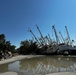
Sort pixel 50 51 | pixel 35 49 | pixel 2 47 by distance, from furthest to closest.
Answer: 1. pixel 35 49
2. pixel 50 51
3. pixel 2 47

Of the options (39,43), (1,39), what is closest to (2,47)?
(1,39)

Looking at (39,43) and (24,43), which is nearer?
(39,43)

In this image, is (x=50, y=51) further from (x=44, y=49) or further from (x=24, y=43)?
(x=24, y=43)

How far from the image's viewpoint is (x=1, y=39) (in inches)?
2854

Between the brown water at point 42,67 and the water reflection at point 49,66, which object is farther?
the water reflection at point 49,66

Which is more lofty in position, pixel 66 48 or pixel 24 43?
pixel 24 43

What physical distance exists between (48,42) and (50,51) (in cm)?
1871

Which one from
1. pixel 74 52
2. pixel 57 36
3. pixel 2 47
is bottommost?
pixel 74 52

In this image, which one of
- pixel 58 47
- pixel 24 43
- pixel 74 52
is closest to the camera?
pixel 74 52

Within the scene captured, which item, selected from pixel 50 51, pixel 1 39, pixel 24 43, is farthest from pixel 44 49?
pixel 1 39

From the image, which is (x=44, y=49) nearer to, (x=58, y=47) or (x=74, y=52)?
(x=58, y=47)

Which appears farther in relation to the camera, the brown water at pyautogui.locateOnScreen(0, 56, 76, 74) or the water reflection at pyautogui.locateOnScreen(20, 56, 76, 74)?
the water reflection at pyautogui.locateOnScreen(20, 56, 76, 74)

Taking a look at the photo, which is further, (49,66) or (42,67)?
(49,66)

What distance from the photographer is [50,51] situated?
298 ft
